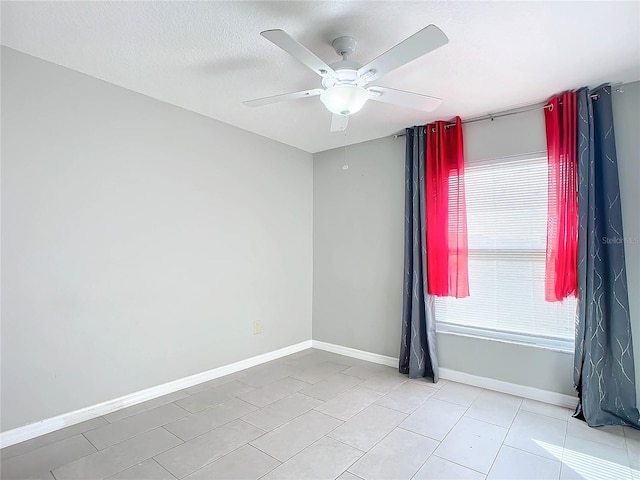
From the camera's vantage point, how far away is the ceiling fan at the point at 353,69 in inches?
62.1

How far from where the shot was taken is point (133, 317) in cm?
268

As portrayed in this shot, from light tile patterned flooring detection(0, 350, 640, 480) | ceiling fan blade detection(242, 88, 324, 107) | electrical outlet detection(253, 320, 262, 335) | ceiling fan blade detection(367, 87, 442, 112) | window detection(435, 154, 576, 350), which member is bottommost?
light tile patterned flooring detection(0, 350, 640, 480)

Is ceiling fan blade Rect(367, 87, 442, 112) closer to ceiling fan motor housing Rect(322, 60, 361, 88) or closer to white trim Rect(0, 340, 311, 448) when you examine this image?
ceiling fan motor housing Rect(322, 60, 361, 88)

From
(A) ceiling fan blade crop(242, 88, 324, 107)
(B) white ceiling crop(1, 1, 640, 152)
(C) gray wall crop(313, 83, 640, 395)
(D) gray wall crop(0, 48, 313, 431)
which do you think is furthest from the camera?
(C) gray wall crop(313, 83, 640, 395)

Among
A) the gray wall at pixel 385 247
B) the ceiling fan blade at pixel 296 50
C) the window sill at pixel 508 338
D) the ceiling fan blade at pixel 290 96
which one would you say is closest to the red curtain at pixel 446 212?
the gray wall at pixel 385 247

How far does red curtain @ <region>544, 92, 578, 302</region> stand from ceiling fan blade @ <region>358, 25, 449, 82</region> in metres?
1.66

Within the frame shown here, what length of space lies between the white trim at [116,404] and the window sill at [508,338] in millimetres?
1873

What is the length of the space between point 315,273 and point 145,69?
278 cm

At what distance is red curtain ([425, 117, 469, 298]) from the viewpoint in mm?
3115

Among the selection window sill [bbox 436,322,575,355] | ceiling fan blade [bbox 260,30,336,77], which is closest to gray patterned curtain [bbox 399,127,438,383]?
window sill [bbox 436,322,575,355]

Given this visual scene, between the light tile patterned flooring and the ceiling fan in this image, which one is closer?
the ceiling fan

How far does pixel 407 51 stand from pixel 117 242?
235 cm

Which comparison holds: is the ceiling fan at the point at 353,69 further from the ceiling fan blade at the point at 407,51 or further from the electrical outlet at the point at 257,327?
the electrical outlet at the point at 257,327

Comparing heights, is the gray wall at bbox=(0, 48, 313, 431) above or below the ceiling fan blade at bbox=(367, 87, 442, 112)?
below
